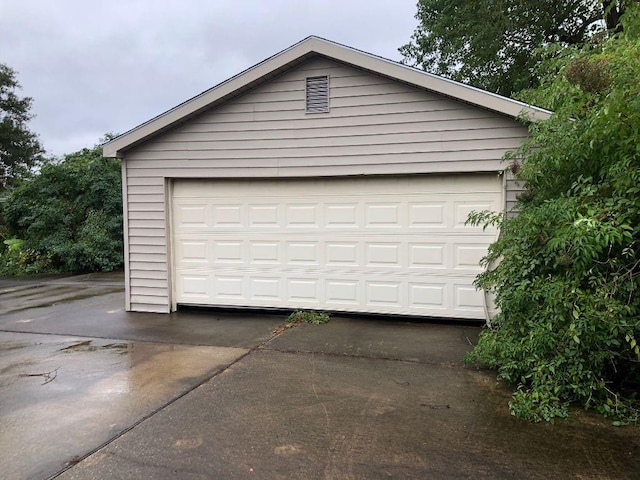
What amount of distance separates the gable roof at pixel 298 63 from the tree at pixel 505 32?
24.0 feet

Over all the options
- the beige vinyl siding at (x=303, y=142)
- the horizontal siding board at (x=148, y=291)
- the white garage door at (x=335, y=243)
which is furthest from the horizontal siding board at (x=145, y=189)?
the horizontal siding board at (x=148, y=291)

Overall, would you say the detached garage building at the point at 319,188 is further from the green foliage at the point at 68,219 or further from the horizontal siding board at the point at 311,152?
the green foliage at the point at 68,219

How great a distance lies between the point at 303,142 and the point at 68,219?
1103cm

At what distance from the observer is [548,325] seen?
3361 millimetres

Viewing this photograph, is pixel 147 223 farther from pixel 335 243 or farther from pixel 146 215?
pixel 335 243

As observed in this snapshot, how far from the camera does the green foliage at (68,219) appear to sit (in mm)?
13406

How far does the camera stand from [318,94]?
646 cm

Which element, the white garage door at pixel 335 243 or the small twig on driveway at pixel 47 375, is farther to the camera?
the white garage door at pixel 335 243

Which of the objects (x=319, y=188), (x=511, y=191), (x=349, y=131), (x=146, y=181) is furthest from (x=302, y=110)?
(x=511, y=191)

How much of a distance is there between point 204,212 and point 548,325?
17.4ft

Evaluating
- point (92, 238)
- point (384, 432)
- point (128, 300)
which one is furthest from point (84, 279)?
point (384, 432)

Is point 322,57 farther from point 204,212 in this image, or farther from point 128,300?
point 128,300

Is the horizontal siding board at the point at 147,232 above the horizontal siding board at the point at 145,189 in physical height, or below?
below

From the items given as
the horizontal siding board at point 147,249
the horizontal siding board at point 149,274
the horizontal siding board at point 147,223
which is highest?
the horizontal siding board at point 147,223
